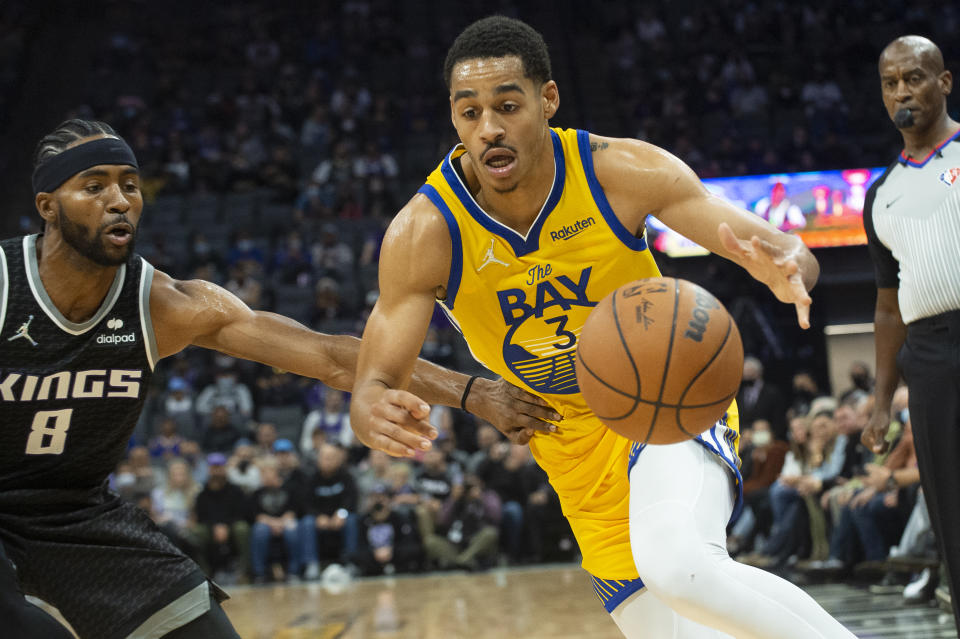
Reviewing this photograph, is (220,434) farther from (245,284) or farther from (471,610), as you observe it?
(471,610)

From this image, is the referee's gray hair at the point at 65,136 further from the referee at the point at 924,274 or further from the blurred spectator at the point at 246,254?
the blurred spectator at the point at 246,254

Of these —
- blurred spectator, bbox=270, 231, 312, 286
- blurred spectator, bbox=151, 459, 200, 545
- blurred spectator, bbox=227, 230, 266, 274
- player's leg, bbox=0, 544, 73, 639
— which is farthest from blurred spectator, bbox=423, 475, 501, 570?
player's leg, bbox=0, 544, 73, 639

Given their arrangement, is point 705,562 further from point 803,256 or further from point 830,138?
point 830,138

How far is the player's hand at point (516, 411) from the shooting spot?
11.6ft

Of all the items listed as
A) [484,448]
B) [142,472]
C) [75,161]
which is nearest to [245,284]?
[142,472]

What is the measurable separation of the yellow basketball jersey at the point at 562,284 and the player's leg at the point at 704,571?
0.33 m

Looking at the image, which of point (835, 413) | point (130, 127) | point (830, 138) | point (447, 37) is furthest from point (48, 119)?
point (835, 413)

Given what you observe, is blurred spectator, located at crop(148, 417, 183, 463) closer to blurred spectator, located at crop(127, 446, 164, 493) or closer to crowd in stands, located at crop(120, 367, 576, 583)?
blurred spectator, located at crop(127, 446, 164, 493)

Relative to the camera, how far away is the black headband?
3176 mm

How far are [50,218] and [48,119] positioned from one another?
1680 centimetres

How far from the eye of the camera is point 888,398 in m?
4.20

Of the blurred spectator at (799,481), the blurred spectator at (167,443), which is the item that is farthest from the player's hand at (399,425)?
the blurred spectator at (167,443)

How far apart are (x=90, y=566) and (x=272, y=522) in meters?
7.36

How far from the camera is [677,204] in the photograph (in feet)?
10.6
